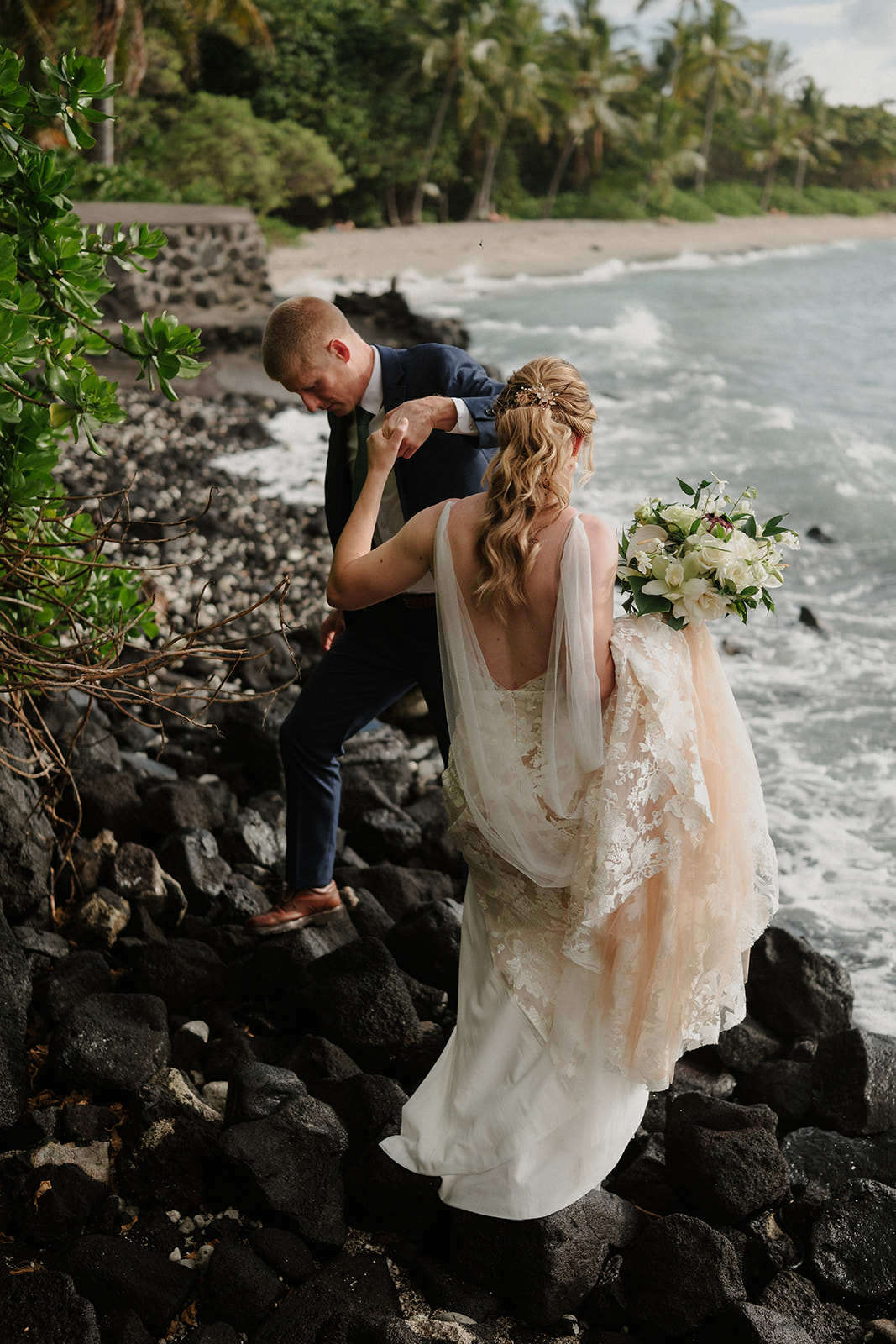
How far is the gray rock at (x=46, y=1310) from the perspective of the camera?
2.37 metres

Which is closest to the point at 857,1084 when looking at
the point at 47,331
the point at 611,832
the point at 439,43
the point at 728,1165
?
the point at 728,1165

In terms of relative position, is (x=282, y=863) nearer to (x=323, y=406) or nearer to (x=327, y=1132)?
(x=327, y=1132)

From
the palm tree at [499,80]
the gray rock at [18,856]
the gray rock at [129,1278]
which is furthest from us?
the palm tree at [499,80]

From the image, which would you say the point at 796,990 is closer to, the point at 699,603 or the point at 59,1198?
the point at 699,603

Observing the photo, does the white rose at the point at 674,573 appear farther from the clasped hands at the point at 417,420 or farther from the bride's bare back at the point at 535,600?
the clasped hands at the point at 417,420

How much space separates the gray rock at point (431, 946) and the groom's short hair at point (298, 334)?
1983 millimetres

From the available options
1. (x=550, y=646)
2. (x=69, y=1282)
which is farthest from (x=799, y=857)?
(x=69, y=1282)

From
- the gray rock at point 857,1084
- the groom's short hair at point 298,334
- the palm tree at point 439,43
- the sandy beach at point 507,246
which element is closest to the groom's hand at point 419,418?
the groom's short hair at point 298,334

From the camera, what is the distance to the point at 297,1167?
289cm

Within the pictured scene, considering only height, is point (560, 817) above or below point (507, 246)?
below

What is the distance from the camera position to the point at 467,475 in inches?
141

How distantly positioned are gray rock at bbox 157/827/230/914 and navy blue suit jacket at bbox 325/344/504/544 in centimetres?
172

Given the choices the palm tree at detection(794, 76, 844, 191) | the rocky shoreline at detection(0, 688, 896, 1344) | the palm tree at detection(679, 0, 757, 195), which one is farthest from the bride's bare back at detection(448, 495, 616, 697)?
the palm tree at detection(794, 76, 844, 191)

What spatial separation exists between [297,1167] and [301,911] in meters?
1.24
